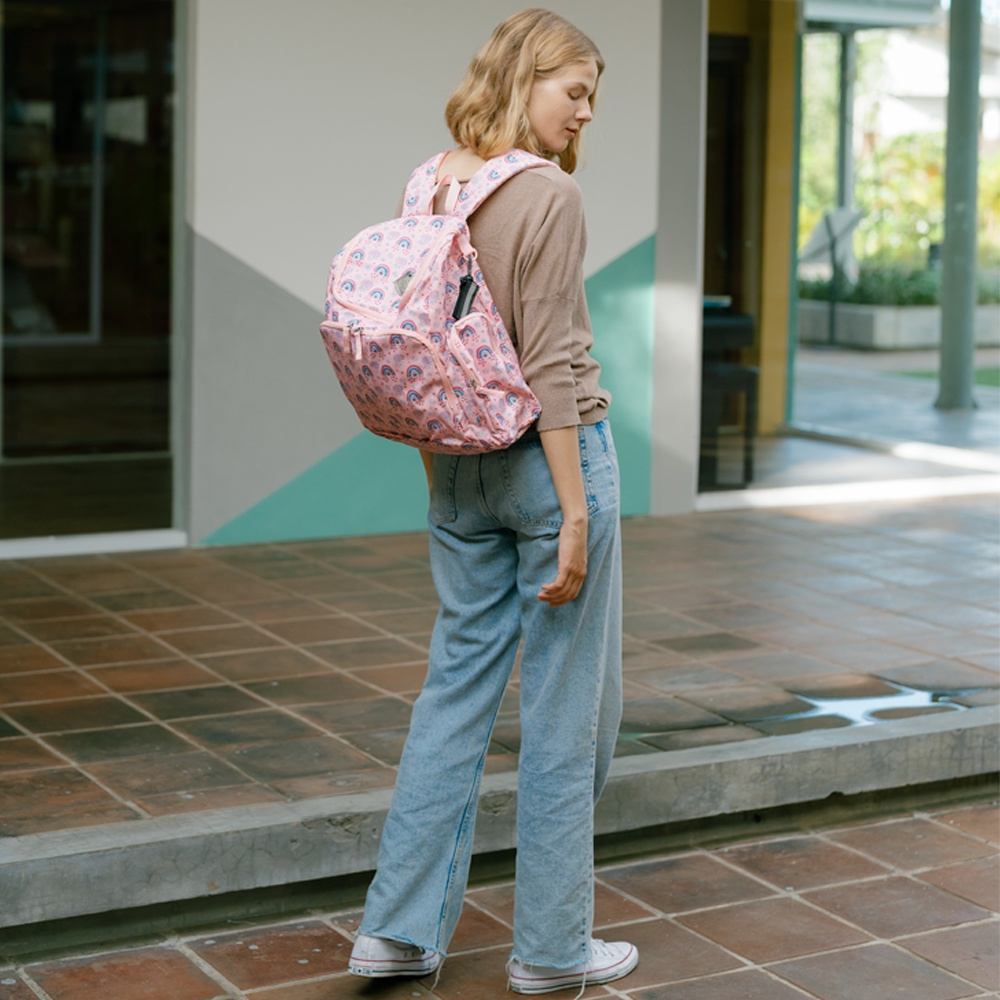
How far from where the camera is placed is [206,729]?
4613 millimetres

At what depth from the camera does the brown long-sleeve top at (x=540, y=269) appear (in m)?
3.02

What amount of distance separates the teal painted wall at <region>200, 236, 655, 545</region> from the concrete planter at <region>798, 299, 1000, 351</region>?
3.88 ft

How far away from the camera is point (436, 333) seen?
2984mm

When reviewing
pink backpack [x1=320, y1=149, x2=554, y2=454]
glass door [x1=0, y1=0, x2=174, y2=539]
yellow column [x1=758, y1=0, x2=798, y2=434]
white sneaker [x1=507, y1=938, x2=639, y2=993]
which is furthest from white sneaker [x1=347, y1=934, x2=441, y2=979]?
glass door [x1=0, y1=0, x2=174, y2=539]

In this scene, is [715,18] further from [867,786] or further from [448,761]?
[448,761]

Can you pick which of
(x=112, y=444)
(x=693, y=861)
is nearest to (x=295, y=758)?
(x=693, y=861)

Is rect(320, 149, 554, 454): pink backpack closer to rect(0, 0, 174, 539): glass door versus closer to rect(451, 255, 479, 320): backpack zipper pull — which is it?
rect(451, 255, 479, 320): backpack zipper pull

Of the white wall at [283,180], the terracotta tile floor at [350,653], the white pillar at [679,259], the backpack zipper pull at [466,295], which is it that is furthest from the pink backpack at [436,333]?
the white pillar at [679,259]

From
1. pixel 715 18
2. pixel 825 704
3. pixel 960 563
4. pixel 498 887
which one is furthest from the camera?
pixel 715 18

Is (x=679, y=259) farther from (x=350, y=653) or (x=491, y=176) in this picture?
(x=491, y=176)

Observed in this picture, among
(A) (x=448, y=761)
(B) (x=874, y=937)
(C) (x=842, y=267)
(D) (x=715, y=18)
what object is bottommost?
(B) (x=874, y=937)

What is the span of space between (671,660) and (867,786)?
1.04m

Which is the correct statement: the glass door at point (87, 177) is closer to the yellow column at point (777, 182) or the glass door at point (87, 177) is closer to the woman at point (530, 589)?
the yellow column at point (777, 182)

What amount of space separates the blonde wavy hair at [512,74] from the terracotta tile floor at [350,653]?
171 centimetres
